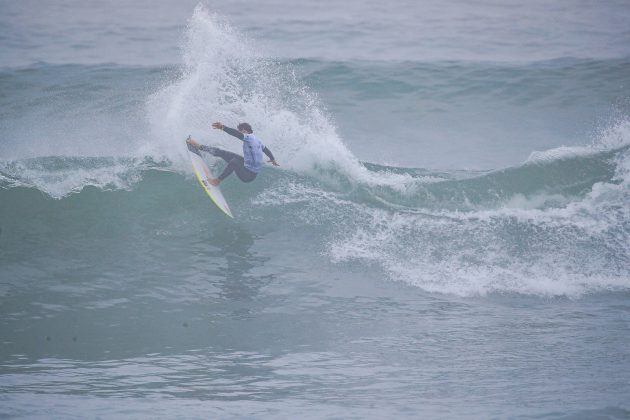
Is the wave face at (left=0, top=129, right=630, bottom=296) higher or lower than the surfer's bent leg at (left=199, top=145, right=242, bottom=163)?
lower

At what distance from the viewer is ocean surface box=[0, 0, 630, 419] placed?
23.2ft

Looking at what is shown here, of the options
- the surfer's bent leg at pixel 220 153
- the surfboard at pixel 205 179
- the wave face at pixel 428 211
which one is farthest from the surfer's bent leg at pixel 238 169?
the wave face at pixel 428 211

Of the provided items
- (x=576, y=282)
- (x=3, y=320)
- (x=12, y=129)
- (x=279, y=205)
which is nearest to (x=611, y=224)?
(x=576, y=282)

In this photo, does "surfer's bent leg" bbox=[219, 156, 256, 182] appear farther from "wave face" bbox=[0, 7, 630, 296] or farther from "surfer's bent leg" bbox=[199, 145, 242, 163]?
"wave face" bbox=[0, 7, 630, 296]

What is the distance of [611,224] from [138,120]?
425 inches

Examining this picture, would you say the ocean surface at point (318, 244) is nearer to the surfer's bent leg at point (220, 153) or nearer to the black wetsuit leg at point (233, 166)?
the black wetsuit leg at point (233, 166)


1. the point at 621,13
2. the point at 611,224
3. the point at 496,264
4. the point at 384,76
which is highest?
the point at 621,13

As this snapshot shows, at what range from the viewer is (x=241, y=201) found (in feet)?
38.7

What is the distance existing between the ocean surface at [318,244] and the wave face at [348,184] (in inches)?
1.6

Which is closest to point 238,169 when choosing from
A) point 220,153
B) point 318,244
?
point 220,153

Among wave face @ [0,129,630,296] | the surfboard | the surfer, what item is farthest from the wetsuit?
wave face @ [0,129,630,296]

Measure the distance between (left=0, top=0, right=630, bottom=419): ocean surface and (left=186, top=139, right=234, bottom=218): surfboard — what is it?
0.89 ft

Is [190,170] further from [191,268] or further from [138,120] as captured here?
[138,120]

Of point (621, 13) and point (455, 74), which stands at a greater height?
point (621, 13)
